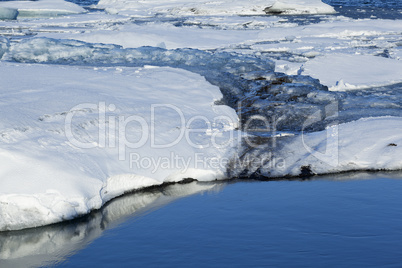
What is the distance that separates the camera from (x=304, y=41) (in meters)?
12.0

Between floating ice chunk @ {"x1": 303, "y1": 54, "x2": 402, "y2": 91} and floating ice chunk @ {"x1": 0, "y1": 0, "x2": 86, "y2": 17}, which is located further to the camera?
floating ice chunk @ {"x1": 0, "y1": 0, "x2": 86, "y2": 17}

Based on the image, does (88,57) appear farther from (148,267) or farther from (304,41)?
(148,267)

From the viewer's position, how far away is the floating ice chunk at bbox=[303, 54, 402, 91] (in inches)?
321

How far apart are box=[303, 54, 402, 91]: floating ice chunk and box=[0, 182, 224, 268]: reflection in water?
13.3 ft

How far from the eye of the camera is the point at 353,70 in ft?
29.3

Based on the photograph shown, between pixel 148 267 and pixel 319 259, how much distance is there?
120 cm

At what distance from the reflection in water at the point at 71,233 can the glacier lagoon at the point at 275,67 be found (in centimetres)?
5

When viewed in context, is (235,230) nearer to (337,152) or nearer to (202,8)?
(337,152)

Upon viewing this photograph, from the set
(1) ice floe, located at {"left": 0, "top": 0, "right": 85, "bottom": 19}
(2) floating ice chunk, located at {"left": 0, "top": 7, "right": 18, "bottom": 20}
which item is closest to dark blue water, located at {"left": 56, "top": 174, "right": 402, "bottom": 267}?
(2) floating ice chunk, located at {"left": 0, "top": 7, "right": 18, "bottom": 20}

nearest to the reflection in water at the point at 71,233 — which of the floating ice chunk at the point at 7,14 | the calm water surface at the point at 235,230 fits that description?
the calm water surface at the point at 235,230

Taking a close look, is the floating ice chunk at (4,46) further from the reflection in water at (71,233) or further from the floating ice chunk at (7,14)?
the floating ice chunk at (7,14)

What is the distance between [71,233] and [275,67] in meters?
5.80

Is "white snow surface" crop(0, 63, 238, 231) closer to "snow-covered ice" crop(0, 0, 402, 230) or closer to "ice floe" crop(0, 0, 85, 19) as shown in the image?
"snow-covered ice" crop(0, 0, 402, 230)

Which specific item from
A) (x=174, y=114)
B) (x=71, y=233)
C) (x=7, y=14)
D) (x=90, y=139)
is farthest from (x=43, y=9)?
(x=71, y=233)
